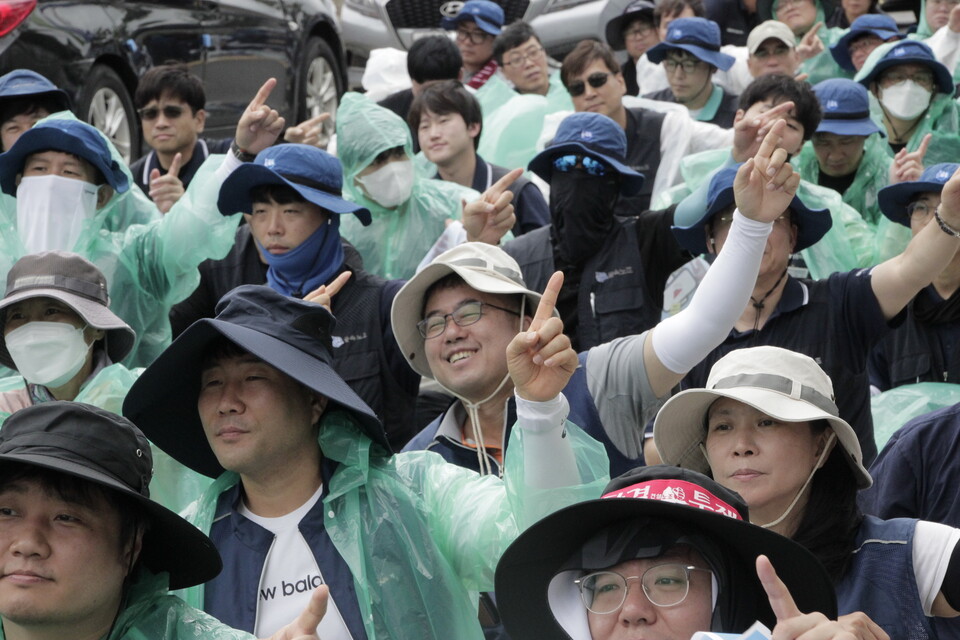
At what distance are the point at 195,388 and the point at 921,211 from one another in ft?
10.7

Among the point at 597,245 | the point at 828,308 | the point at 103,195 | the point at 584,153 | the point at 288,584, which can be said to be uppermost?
the point at 103,195

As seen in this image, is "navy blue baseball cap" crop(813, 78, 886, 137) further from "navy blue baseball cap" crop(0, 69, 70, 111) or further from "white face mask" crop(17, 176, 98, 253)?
"navy blue baseball cap" crop(0, 69, 70, 111)

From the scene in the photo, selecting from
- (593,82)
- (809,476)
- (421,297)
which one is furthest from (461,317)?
(593,82)

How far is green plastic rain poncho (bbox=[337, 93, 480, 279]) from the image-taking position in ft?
24.1

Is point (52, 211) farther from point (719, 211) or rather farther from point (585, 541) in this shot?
point (585, 541)

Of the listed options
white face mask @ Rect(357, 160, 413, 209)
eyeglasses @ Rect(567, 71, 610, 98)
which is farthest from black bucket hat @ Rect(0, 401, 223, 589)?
eyeglasses @ Rect(567, 71, 610, 98)

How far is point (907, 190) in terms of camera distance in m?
6.37

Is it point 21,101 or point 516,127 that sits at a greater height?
point 21,101

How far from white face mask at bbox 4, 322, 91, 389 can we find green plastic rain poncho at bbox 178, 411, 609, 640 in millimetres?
1422

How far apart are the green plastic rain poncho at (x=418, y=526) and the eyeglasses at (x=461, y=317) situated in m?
0.81

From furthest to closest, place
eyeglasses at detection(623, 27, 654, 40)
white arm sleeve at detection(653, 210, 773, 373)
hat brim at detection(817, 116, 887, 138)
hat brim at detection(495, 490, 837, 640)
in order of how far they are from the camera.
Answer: eyeglasses at detection(623, 27, 654, 40)
hat brim at detection(817, 116, 887, 138)
white arm sleeve at detection(653, 210, 773, 373)
hat brim at detection(495, 490, 837, 640)

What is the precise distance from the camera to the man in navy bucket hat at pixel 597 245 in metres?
6.07

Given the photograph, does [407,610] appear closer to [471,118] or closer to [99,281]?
[99,281]

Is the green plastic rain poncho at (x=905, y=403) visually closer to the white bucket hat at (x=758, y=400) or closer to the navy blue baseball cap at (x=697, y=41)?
the white bucket hat at (x=758, y=400)
